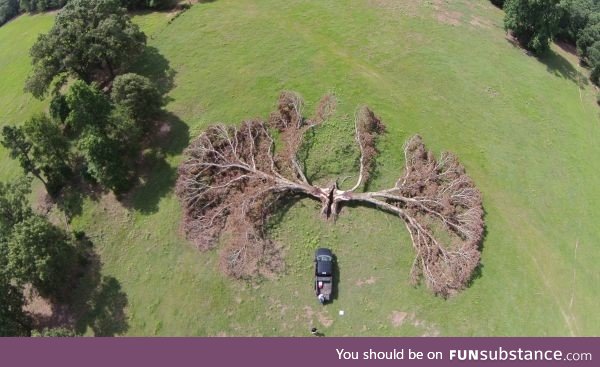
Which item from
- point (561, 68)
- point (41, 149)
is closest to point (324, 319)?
point (41, 149)

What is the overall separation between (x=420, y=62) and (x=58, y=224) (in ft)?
155

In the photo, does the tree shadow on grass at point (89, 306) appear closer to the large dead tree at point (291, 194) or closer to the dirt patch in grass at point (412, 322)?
the large dead tree at point (291, 194)

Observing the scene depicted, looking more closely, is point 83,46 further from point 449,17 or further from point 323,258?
point 449,17

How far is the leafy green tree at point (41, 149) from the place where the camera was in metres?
41.8

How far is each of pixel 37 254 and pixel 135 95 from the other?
18.5m

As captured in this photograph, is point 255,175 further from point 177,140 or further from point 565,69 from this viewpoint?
point 565,69

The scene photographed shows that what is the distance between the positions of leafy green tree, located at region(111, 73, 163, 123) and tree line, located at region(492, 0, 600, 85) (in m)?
49.7

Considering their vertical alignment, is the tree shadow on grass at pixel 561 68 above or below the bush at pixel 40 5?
below

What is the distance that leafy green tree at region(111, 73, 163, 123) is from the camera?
146 feet

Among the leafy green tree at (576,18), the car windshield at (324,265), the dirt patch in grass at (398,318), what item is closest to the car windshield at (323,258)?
the car windshield at (324,265)

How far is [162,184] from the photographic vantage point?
44719mm

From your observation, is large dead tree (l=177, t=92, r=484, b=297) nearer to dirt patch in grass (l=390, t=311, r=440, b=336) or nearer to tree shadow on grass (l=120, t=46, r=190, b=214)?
tree shadow on grass (l=120, t=46, r=190, b=214)

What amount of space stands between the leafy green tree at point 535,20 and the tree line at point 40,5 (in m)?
50.0

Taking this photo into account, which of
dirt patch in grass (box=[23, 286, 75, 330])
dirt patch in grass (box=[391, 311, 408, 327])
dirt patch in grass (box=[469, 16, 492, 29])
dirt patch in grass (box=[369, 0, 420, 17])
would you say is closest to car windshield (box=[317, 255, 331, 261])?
dirt patch in grass (box=[391, 311, 408, 327])
